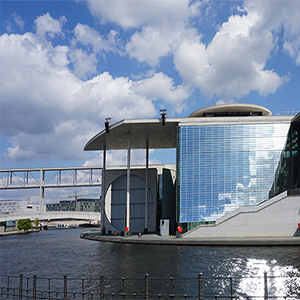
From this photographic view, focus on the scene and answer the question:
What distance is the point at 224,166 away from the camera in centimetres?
4194

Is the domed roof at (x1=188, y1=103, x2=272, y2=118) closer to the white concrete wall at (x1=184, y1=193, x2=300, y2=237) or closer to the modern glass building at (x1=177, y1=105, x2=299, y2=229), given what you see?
the modern glass building at (x1=177, y1=105, x2=299, y2=229)

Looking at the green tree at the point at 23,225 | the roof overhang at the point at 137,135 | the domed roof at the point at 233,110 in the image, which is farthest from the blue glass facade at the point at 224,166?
the green tree at the point at 23,225

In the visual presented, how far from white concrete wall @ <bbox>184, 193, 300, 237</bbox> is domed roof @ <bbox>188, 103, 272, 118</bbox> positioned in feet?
46.2

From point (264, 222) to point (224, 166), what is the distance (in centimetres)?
808

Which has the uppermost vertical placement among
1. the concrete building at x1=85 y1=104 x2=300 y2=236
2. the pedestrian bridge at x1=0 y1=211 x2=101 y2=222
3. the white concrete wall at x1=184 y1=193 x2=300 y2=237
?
the concrete building at x1=85 y1=104 x2=300 y2=236

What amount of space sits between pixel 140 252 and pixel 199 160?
15.5 meters

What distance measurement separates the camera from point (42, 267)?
25.5 meters

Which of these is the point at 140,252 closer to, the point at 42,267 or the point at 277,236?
the point at 42,267

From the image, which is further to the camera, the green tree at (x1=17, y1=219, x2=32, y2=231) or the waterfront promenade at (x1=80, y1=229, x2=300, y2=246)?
the green tree at (x1=17, y1=219, x2=32, y2=231)

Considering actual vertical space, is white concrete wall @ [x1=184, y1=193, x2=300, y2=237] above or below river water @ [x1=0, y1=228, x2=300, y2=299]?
above

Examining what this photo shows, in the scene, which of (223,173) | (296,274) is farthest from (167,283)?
(223,173)

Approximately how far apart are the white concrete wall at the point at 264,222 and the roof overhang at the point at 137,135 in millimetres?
13925

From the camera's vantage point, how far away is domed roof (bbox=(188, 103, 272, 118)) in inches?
1862

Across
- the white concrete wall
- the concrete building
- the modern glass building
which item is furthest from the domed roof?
the white concrete wall
